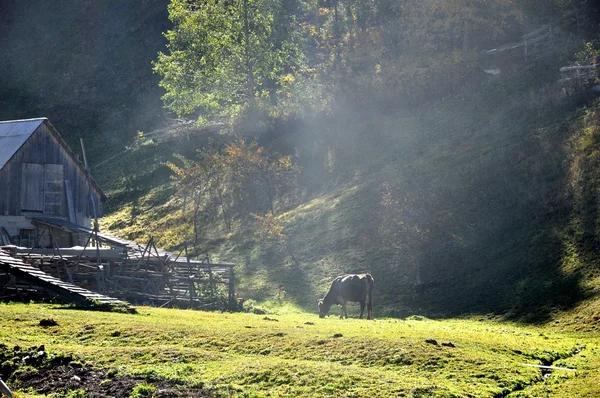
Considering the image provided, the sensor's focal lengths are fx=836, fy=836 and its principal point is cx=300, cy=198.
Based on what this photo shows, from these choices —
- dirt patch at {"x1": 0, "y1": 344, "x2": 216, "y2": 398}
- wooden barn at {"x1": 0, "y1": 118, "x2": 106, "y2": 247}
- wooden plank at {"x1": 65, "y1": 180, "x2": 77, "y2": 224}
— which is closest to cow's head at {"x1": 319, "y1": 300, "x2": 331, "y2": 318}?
wooden barn at {"x1": 0, "y1": 118, "x2": 106, "y2": 247}

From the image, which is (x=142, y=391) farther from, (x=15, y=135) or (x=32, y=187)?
(x=15, y=135)

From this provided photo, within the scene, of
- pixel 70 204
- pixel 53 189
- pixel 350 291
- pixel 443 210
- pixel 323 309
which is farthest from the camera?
pixel 443 210

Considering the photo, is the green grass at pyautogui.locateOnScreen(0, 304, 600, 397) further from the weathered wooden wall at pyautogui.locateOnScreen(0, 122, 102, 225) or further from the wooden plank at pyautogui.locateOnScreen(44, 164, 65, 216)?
the wooden plank at pyautogui.locateOnScreen(44, 164, 65, 216)

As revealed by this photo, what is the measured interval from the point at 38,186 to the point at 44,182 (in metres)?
0.65

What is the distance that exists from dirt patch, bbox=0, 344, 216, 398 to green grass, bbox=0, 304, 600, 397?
16.0 inches

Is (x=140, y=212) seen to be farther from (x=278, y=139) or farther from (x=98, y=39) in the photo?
(x=98, y=39)

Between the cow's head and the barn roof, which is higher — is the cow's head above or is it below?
below

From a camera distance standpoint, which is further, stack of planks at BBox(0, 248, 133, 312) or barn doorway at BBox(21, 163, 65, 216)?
barn doorway at BBox(21, 163, 65, 216)

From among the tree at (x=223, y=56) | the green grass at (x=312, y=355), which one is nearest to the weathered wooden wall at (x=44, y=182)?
the green grass at (x=312, y=355)

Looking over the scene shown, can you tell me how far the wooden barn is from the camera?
5072cm

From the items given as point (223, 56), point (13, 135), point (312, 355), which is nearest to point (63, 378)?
point (312, 355)

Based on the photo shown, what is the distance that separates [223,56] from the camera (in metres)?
82.4

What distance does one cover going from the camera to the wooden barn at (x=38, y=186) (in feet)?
166

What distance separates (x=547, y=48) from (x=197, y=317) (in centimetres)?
4987
